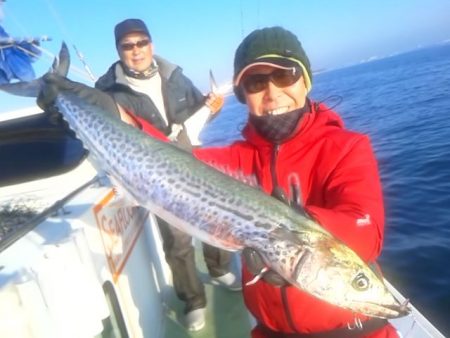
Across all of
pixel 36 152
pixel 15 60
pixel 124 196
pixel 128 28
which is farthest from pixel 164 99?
pixel 15 60

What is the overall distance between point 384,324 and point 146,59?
3.14 metres

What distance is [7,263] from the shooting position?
6.81ft

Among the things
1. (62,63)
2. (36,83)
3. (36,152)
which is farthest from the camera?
(36,152)

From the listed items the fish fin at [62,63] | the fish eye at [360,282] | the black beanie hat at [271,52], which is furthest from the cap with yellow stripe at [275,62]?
the fish fin at [62,63]

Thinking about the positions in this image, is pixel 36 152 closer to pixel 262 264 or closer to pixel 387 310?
pixel 262 264

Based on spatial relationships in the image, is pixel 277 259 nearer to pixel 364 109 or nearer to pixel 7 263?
pixel 7 263

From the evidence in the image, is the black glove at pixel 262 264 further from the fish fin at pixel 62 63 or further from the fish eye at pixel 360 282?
the fish fin at pixel 62 63

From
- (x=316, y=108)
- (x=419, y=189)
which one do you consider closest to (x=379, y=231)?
(x=316, y=108)

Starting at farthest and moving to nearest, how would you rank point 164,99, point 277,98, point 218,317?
point 218,317
point 164,99
point 277,98

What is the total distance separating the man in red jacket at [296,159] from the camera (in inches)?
75.6

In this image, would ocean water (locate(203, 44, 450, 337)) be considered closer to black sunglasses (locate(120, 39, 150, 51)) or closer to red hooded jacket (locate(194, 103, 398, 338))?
red hooded jacket (locate(194, 103, 398, 338))

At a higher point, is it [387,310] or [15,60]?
[15,60]

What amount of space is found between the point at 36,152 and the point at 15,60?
239cm

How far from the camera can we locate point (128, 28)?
3.81 metres
